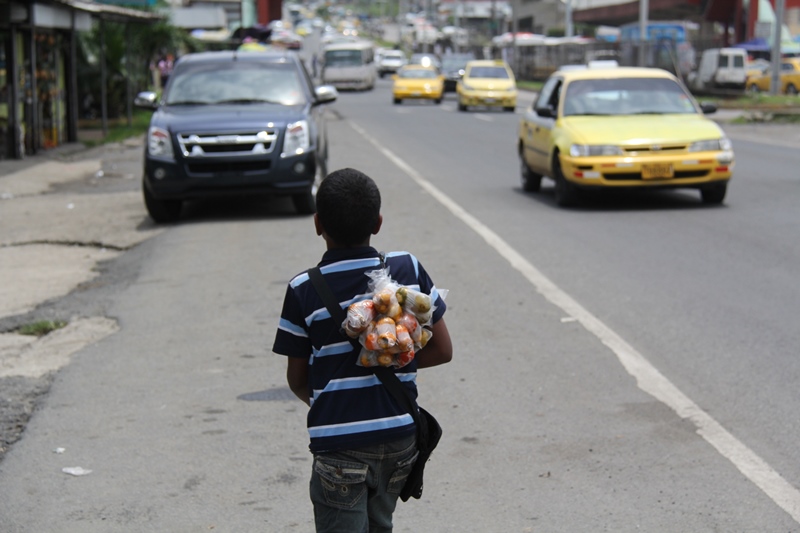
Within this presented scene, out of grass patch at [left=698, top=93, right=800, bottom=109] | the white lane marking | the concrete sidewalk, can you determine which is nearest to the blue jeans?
the white lane marking

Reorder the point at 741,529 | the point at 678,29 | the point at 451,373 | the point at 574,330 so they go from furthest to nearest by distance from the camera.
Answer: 1. the point at 678,29
2. the point at 574,330
3. the point at 451,373
4. the point at 741,529

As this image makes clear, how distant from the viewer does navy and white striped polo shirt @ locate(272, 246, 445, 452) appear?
3.24m

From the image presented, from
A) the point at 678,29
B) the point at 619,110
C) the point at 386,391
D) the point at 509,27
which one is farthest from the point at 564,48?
the point at 509,27

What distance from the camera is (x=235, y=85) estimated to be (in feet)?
48.0

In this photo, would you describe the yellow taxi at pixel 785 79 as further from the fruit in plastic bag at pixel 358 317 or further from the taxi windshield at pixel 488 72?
the fruit in plastic bag at pixel 358 317

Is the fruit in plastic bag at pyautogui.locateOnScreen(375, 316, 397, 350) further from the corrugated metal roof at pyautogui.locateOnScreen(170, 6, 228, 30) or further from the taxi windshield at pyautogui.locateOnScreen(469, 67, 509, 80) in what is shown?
the corrugated metal roof at pyautogui.locateOnScreen(170, 6, 228, 30)

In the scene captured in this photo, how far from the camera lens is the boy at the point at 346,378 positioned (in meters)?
3.24

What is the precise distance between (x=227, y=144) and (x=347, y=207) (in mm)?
10372

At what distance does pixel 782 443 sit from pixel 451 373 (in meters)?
2.02

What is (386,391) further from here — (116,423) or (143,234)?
(143,234)

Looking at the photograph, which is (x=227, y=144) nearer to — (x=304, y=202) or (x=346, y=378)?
(x=304, y=202)

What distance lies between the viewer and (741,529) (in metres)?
4.51

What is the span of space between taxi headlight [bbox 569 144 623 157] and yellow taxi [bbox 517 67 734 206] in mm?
11

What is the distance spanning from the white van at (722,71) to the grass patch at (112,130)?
952 inches
